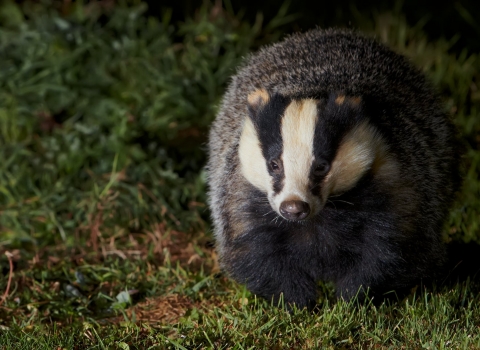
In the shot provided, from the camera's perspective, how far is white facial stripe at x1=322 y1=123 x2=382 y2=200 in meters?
4.04

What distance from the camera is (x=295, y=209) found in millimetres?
3869

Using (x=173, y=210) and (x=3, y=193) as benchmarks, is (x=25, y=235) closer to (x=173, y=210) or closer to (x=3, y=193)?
(x=3, y=193)

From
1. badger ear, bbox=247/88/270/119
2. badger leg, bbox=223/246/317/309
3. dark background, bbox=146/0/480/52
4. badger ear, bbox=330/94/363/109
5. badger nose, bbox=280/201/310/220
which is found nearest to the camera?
badger nose, bbox=280/201/310/220

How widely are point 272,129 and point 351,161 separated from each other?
0.42 metres

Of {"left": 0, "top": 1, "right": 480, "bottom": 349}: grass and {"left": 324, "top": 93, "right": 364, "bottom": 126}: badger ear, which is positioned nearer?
{"left": 324, "top": 93, "right": 364, "bottom": 126}: badger ear

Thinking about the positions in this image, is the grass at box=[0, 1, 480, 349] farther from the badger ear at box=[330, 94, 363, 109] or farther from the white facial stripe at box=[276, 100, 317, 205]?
the badger ear at box=[330, 94, 363, 109]

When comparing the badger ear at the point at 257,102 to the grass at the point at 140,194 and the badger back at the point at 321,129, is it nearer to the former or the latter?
the badger back at the point at 321,129

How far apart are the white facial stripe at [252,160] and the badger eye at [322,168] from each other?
25 cm

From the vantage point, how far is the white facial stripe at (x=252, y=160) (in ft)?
13.7

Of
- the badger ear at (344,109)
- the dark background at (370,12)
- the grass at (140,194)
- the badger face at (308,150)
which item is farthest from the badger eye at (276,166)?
the dark background at (370,12)

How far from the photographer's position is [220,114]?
18.2 feet

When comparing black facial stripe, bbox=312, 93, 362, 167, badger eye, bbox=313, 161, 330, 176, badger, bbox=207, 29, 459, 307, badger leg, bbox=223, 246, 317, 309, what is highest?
black facial stripe, bbox=312, 93, 362, 167

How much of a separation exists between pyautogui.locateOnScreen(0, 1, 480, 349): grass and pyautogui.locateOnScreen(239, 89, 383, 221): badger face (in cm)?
74

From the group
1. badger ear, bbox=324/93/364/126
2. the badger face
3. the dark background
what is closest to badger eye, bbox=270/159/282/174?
the badger face
